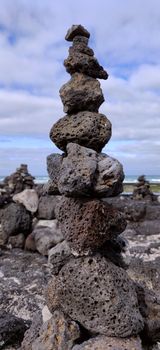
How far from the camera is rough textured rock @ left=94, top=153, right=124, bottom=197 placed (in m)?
4.43

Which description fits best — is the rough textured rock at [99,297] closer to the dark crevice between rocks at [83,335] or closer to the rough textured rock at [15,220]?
the dark crevice between rocks at [83,335]

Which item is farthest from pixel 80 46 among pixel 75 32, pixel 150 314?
pixel 150 314

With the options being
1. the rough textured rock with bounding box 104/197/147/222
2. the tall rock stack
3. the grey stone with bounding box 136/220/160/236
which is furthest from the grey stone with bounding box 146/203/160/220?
the tall rock stack

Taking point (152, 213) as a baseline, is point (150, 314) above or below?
below

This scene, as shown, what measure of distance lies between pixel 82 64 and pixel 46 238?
1004 cm

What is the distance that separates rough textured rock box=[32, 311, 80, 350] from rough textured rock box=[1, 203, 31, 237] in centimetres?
1098

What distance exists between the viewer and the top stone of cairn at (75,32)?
5.01m

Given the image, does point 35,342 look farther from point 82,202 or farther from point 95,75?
point 95,75

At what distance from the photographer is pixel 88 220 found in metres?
4.45

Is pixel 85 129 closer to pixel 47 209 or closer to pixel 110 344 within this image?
pixel 110 344

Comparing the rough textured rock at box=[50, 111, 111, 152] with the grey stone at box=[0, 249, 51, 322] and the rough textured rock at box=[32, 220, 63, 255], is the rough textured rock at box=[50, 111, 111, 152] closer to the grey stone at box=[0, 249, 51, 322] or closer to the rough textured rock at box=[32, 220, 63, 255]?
the grey stone at box=[0, 249, 51, 322]

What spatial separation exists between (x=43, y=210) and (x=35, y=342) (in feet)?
41.7

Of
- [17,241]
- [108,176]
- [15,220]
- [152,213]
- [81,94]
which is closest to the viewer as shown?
[108,176]

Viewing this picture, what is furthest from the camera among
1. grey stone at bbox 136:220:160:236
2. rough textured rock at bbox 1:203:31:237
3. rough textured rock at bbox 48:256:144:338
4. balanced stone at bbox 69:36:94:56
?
grey stone at bbox 136:220:160:236
